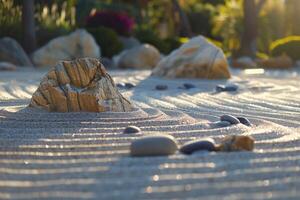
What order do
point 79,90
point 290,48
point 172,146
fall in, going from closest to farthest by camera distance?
point 172,146 → point 79,90 → point 290,48

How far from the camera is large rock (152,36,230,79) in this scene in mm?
10273

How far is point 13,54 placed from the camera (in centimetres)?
1475

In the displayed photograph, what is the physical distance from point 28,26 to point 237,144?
12.5 meters

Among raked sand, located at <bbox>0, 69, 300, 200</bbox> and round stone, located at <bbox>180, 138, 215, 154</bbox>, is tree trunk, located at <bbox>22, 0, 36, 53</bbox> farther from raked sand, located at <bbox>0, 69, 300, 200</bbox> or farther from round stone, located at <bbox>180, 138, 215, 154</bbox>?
round stone, located at <bbox>180, 138, 215, 154</bbox>

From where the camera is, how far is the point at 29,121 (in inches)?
184

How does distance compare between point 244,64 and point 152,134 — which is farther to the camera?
point 244,64

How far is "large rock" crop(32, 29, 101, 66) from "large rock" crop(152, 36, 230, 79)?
15.4 feet

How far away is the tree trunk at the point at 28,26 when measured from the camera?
15.3 m

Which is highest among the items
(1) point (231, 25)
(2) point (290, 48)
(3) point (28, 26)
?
(3) point (28, 26)

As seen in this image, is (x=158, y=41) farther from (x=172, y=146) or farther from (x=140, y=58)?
(x=172, y=146)

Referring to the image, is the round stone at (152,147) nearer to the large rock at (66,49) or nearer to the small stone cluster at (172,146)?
the small stone cluster at (172,146)

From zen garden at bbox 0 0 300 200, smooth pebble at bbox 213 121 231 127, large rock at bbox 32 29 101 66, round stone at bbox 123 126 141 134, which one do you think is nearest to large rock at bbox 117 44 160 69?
large rock at bbox 32 29 101 66

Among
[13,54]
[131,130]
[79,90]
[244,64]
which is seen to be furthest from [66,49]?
[131,130]

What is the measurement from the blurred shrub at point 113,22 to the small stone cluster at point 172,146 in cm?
1698
